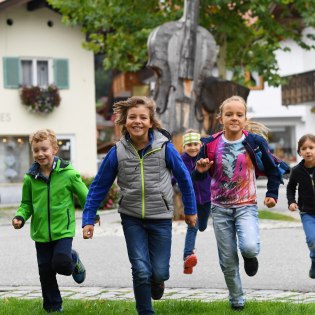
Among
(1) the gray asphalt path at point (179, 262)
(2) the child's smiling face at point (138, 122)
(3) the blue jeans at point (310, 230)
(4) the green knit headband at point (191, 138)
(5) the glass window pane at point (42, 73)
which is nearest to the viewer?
(2) the child's smiling face at point (138, 122)

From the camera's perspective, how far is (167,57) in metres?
→ 18.1

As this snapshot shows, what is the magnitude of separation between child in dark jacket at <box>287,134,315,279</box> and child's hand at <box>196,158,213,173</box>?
1.79 metres

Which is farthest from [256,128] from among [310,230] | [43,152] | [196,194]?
[196,194]

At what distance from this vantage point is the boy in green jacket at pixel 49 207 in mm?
7516

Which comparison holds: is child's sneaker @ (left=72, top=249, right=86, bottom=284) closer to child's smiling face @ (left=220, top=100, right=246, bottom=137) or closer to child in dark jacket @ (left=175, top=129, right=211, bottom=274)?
child's smiling face @ (left=220, top=100, right=246, bottom=137)

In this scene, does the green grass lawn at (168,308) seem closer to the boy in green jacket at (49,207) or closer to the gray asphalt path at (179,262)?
the boy in green jacket at (49,207)

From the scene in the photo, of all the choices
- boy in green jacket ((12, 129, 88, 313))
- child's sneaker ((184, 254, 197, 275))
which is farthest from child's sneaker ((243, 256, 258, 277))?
child's sneaker ((184, 254, 197, 275))

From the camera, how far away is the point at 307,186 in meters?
8.95

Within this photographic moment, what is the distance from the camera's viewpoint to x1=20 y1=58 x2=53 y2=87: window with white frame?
31939 mm

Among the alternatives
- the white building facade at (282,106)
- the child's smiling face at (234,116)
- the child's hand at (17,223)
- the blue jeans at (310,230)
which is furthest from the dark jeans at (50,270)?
the white building facade at (282,106)

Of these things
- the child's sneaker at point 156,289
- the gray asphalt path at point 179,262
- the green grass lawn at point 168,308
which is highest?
the child's sneaker at point 156,289

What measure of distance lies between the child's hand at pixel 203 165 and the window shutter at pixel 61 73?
25245mm

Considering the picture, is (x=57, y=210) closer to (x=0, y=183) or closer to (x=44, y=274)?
(x=44, y=274)

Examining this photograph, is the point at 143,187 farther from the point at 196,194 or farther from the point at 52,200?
the point at 196,194
